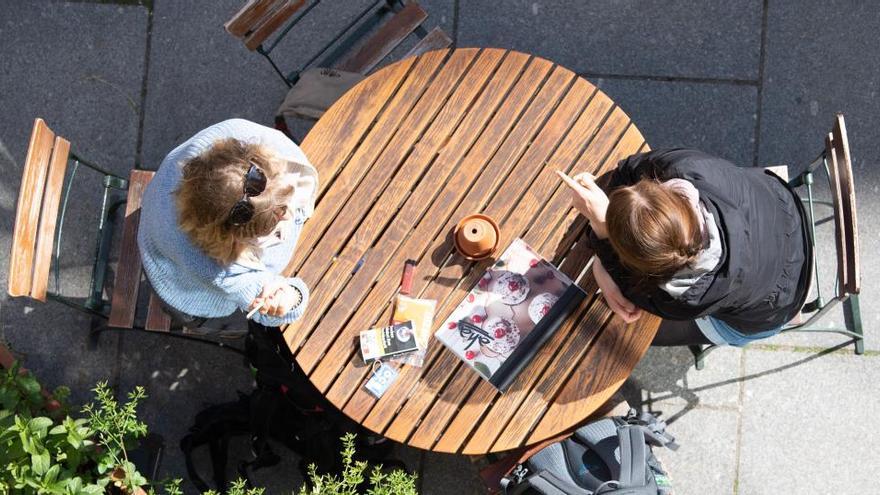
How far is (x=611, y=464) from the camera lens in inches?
105

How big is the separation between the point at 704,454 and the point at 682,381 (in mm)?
328

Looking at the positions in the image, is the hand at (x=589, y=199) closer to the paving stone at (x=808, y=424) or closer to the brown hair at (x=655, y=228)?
the brown hair at (x=655, y=228)

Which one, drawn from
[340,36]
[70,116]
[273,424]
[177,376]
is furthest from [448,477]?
[70,116]

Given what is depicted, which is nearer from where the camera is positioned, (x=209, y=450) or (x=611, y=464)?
(x=611, y=464)

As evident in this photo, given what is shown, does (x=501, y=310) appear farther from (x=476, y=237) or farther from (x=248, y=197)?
(x=248, y=197)

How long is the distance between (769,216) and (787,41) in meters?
1.51

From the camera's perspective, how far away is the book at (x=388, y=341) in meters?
2.58

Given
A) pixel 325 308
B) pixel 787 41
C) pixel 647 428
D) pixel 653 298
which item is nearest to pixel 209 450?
pixel 325 308

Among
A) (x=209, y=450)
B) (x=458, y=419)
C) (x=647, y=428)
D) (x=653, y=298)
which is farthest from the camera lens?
(x=209, y=450)

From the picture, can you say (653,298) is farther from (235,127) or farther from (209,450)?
(209,450)

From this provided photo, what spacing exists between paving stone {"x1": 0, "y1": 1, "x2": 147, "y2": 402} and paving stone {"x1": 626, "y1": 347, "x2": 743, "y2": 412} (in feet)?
7.87

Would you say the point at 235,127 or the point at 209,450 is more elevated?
the point at 235,127

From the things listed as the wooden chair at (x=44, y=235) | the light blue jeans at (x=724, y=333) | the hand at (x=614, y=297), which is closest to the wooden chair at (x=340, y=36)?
the wooden chair at (x=44, y=235)

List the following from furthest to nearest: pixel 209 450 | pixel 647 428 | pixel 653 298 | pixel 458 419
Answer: pixel 209 450 → pixel 647 428 → pixel 458 419 → pixel 653 298
